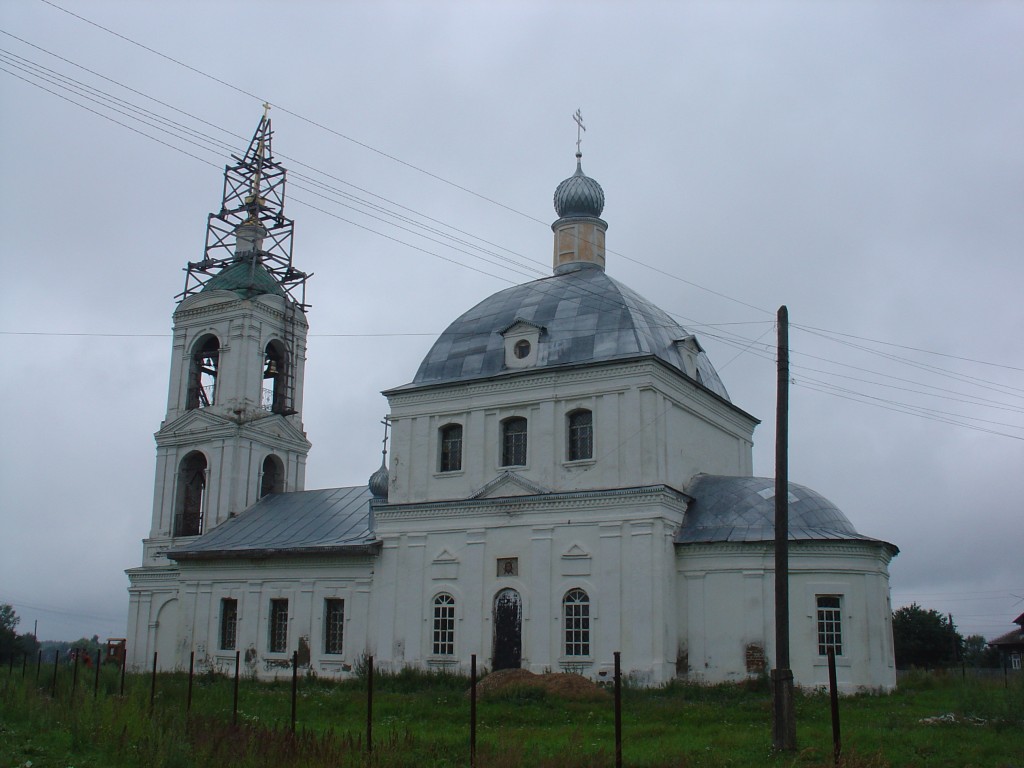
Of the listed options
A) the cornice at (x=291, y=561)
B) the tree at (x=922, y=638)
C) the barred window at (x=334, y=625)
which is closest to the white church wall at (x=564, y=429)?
the cornice at (x=291, y=561)

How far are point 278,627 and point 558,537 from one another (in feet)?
30.3

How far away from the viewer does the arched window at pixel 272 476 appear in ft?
117

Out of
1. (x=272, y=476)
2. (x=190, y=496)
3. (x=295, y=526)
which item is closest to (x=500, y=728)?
(x=295, y=526)

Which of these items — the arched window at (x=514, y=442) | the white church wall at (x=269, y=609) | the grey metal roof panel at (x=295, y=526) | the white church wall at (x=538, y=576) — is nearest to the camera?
the white church wall at (x=538, y=576)

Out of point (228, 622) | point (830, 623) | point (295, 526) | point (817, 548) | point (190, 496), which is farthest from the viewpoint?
point (190, 496)

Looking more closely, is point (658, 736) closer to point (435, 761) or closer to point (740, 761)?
point (740, 761)

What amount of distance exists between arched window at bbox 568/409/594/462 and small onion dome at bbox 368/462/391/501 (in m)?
8.11

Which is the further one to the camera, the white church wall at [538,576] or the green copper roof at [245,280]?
the green copper roof at [245,280]

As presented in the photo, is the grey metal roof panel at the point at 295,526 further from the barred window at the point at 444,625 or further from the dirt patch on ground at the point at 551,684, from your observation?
the dirt patch on ground at the point at 551,684

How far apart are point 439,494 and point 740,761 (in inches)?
549

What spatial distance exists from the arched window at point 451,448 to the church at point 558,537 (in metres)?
0.05

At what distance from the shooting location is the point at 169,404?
3559cm

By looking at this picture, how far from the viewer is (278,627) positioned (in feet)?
94.3

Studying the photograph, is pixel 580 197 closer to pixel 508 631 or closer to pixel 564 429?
pixel 564 429
